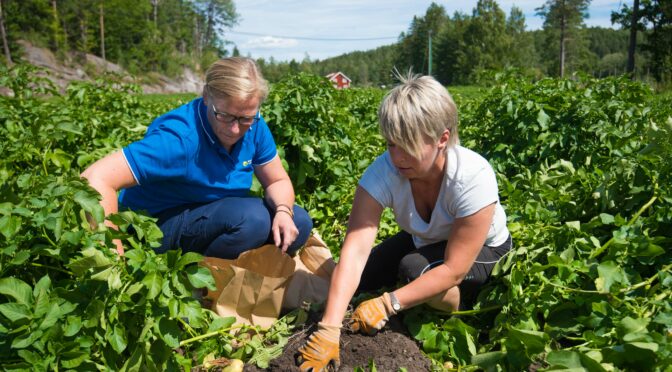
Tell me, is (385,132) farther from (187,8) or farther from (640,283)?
(187,8)

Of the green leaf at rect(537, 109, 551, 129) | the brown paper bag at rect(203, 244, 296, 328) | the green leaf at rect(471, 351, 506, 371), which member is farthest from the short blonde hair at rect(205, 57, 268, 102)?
the green leaf at rect(537, 109, 551, 129)

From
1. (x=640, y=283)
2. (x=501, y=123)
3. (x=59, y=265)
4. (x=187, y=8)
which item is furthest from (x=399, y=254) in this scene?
(x=187, y=8)

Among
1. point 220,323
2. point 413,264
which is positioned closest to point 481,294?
point 413,264

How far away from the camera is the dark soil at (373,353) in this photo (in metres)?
1.92

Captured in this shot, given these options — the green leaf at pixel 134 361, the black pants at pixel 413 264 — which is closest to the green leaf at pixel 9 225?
the green leaf at pixel 134 361

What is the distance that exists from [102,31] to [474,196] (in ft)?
134

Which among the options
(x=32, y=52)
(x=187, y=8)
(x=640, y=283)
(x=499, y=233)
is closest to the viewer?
(x=640, y=283)

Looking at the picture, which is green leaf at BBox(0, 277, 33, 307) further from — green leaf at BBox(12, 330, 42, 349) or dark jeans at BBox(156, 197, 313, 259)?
Answer: dark jeans at BBox(156, 197, 313, 259)

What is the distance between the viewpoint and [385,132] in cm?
188

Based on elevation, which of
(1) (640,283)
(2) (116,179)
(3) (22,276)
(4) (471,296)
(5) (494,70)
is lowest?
(4) (471,296)

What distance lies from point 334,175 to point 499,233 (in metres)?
1.77

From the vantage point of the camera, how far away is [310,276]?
8.13ft

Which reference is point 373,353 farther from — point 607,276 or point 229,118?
point 229,118

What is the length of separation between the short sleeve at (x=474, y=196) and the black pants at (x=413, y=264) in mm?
272
